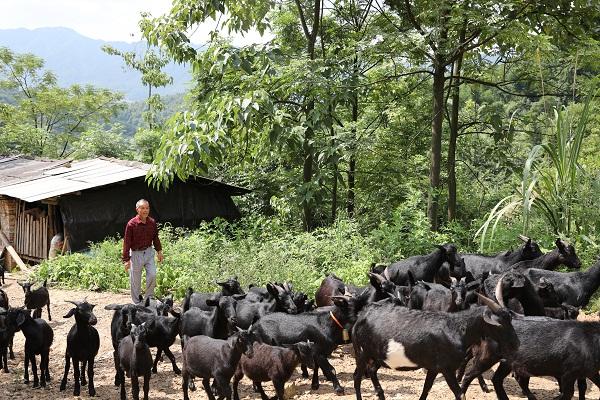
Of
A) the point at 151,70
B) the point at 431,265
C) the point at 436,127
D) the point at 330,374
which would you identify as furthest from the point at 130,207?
the point at 151,70

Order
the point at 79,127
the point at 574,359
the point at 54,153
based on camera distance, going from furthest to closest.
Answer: the point at 79,127
the point at 54,153
the point at 574,359

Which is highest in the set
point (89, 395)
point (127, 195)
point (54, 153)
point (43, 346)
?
point (54, 153)

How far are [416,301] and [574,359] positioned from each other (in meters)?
2.26

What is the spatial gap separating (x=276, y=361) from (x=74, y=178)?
506 inches

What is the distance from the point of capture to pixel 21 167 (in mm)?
22484

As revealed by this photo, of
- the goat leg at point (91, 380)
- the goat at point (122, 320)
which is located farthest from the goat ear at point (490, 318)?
the goat leg at point (91, 380)

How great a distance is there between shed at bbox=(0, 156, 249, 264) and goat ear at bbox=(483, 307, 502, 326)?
11.4m

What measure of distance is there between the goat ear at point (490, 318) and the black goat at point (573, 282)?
2504mm

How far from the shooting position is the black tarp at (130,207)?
53.4 feet

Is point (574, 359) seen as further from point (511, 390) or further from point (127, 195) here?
point (127, 195)

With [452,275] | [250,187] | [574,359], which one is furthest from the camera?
[250,187]

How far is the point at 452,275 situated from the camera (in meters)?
9.23

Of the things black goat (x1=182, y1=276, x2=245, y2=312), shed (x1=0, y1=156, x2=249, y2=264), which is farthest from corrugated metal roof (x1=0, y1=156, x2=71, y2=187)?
black goat (x1=182, y1=276, x2=245, y2=312)

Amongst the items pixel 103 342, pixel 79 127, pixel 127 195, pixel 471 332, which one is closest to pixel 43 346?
pixel 103 342
